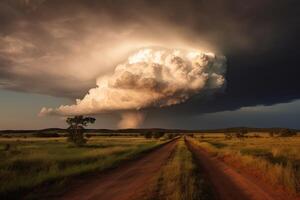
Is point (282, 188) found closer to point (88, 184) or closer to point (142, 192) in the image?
point (142, 192)

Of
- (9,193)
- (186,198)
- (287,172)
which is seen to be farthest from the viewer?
(287,172)

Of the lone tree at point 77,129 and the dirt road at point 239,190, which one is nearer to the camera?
the dirt road at point 239,190

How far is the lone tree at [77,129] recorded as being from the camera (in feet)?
226

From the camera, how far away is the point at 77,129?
72.8 m

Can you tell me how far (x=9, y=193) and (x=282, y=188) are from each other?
40.9ft

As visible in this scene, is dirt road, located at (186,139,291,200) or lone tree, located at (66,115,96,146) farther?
lone tree, located at (66,115,96,146)

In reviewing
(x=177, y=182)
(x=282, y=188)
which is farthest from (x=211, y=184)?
(x=282, y=188)

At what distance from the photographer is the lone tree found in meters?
69.0

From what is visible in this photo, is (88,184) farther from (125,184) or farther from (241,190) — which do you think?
(241,190)

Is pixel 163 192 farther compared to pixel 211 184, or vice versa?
pixel 211 184

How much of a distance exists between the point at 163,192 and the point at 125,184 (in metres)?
3.87

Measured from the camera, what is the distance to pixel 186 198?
1223 centimetres

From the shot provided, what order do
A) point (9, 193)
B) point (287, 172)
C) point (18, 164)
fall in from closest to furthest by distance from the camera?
point (9, 193)
point (287, 172)
point (18, 164)

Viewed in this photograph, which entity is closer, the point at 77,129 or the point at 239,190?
the point at 239,190
